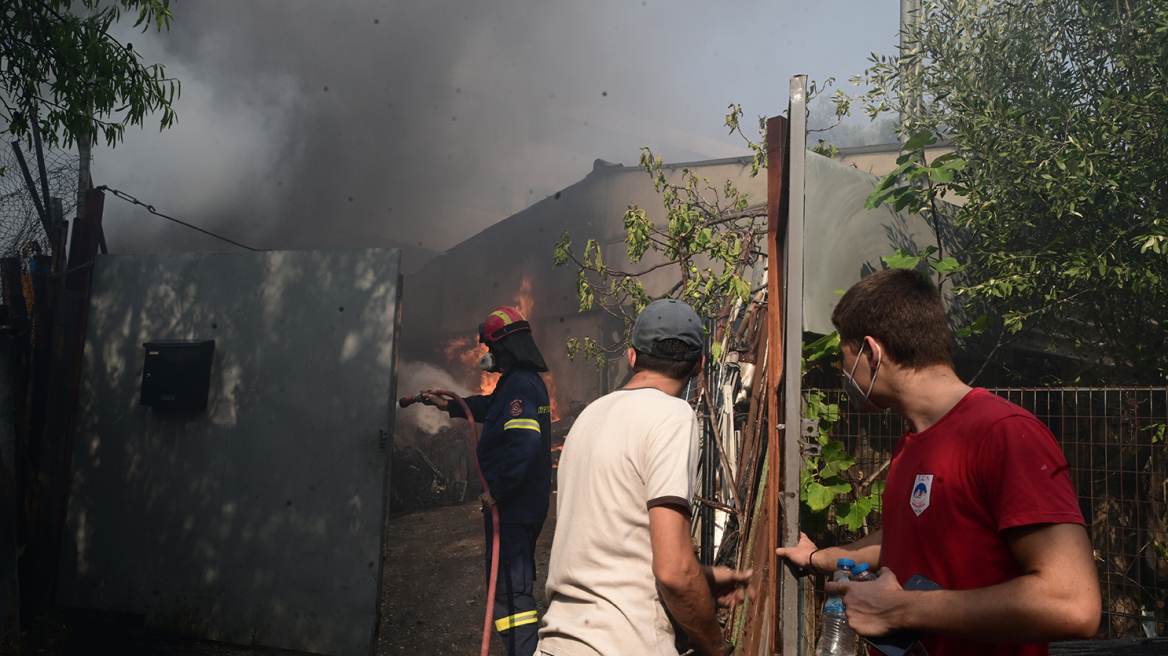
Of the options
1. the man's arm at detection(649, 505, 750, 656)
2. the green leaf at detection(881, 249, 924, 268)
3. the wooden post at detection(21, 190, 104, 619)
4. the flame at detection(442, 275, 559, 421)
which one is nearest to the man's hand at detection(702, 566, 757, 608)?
the man's arm at detection(649, 505, 750, 656)

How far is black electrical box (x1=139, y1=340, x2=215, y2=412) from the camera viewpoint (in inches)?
200

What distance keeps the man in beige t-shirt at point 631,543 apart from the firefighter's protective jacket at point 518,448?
6.93 feet

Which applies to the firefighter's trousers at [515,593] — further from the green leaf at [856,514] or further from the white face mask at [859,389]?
the white face mask at [859,389]

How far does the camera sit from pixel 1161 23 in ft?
13.4

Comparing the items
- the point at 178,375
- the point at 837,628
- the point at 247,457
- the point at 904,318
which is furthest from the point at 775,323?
the point at 178,375

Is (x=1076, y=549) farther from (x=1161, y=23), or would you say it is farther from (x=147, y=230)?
(x=147, y=230)

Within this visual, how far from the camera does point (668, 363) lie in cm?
205

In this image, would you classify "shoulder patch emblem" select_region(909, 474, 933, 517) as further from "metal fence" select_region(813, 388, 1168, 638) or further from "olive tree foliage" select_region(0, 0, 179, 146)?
"olive tree foliage" select_region(0, 0, 179, 146)

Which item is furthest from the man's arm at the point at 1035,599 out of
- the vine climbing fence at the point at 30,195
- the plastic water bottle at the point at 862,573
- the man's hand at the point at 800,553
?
the vine climbing fence at the point at 30,195

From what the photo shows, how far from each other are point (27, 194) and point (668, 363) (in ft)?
20.5

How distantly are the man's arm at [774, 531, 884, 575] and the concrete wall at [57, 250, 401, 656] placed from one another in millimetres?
3436

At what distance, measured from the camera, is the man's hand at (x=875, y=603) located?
4.54ft

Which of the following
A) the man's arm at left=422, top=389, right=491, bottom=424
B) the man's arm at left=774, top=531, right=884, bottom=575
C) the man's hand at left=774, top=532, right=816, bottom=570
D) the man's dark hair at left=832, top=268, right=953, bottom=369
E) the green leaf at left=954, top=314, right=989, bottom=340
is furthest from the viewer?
the man's arm at left=422, top=389, right=491, bottom=424

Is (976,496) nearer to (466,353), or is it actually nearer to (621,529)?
(621,529)
